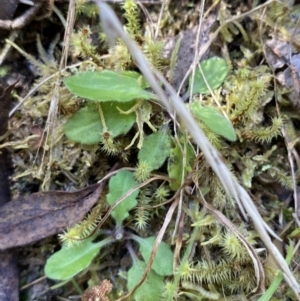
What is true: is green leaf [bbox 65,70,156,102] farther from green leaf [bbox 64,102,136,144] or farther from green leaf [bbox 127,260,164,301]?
green leaf [bbox 127,260,164,301]

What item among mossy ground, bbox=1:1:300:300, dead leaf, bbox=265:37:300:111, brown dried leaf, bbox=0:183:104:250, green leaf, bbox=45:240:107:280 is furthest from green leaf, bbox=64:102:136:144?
dead leaf, bbox=265:37:300:111

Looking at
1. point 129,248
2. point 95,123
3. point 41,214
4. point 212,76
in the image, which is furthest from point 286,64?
point 41,214

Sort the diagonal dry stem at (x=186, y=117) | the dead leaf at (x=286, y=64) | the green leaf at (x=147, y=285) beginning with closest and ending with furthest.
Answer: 1. the diagonal dry stem at (x=186, y=117)
2. the green leaf at (x=147, y=285)
3. the dead leaf at (x=286, y=64)

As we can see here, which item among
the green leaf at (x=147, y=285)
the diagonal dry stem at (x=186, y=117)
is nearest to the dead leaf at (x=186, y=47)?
the diagonal dry stem at (x=186, y=117)

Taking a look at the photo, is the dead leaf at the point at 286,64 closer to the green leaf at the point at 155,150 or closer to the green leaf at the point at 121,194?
the green leaf at the point at 155,150

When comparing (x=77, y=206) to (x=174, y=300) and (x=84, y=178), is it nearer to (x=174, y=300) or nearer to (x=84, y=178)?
(x=84, y=178)
